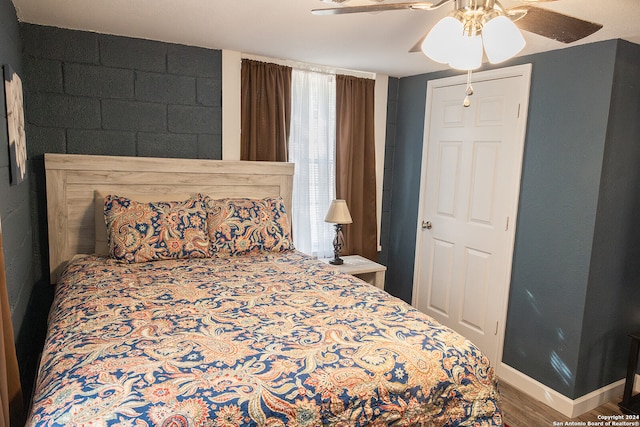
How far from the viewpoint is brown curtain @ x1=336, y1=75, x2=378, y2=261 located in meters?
3.67

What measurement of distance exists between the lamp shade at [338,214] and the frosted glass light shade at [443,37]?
1965mm

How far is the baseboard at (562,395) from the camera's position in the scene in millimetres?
2604

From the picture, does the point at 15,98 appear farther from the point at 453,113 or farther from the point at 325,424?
the point at 453,113

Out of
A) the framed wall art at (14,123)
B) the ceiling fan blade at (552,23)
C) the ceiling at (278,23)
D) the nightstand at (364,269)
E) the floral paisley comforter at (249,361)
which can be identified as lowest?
the nightstand at (364,269)

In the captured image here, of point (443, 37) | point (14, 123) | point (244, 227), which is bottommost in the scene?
point (244, 227)

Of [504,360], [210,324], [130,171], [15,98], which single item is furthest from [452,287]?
[15,98]

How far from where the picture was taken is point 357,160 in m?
3.78

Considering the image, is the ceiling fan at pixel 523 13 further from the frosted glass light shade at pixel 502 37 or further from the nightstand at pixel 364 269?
the nightstand at pixel 364 269

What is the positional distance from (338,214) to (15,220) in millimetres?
2081

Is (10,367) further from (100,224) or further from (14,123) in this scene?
(100,224)

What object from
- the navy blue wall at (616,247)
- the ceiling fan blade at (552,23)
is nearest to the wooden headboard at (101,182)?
the ceiling fan blade at (552,23)

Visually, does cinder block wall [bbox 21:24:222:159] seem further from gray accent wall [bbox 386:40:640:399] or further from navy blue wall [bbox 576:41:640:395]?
navy blue wall [bbox 576:41:640:395]

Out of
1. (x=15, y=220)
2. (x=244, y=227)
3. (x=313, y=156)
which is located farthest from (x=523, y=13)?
(x=15, y=220)

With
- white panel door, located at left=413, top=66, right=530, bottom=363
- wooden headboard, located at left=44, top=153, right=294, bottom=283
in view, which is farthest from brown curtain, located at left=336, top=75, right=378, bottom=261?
wooden headboard, located at left=44, top=153, right=294, bottom=283
